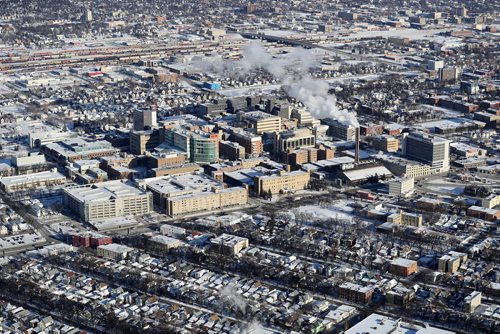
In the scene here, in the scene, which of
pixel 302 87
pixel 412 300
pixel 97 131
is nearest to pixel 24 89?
pixel 97 131

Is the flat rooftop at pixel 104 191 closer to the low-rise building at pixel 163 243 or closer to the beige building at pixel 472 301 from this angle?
the low-rise building at pixel 163 243

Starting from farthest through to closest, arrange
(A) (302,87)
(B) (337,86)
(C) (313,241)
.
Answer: (B) (337,86) → (A) (302,87) → (C) (313,241)

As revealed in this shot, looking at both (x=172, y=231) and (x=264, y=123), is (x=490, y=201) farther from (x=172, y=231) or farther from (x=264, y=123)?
(x=264, y=123)

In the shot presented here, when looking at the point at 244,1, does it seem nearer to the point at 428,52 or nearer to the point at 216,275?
the point at 428,52

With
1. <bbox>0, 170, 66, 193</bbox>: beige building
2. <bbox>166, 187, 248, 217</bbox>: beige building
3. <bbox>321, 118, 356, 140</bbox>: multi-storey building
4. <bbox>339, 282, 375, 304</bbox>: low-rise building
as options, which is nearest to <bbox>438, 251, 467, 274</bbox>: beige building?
<bbox>339, 282, 375, 304</bbox>: low-rise building

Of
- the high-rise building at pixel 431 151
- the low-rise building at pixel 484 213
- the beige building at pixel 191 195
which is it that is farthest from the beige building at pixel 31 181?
the low-rise building at pixel 484 213

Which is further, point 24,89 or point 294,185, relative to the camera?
point 24,89
